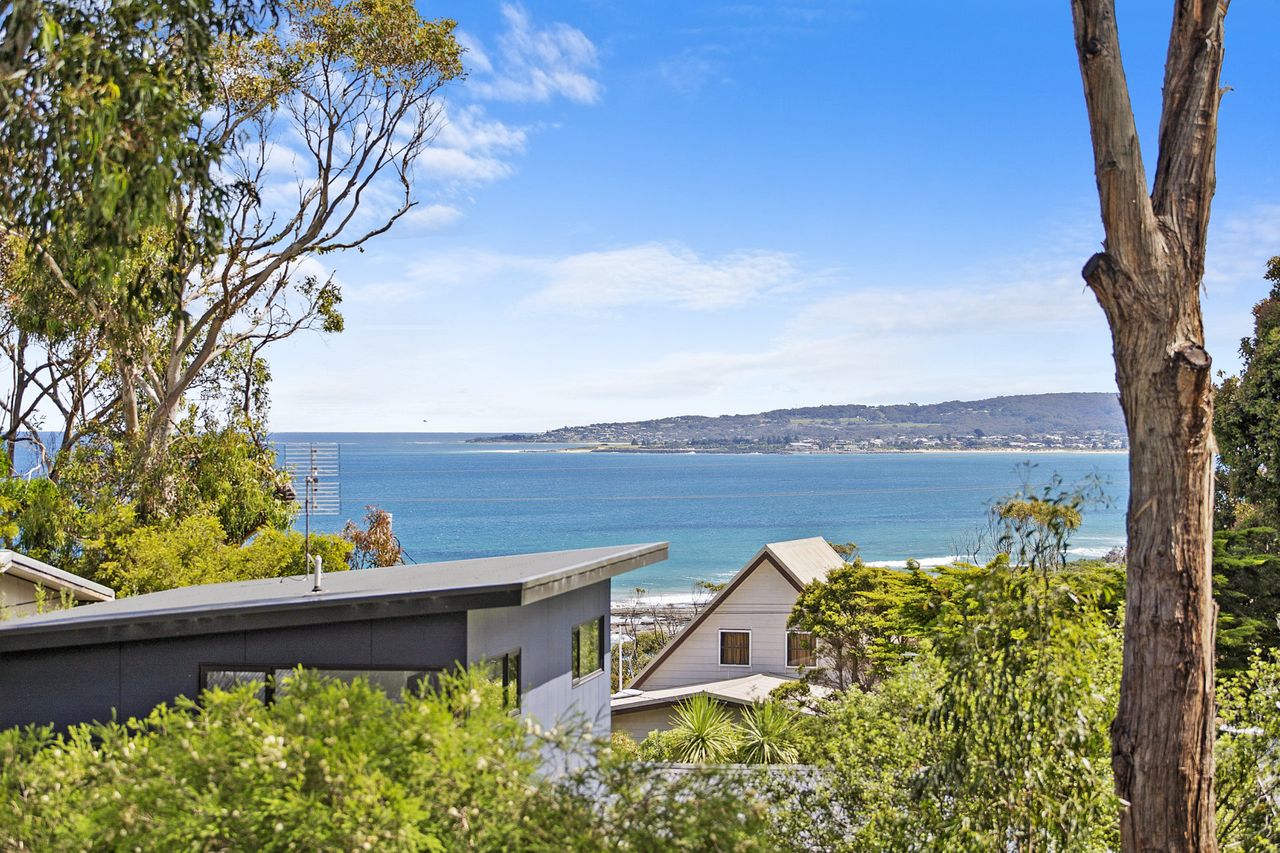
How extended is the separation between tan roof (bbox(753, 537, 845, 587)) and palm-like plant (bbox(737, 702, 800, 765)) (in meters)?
8.22

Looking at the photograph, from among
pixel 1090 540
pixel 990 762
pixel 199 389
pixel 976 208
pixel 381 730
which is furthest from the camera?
pixel 1090 540

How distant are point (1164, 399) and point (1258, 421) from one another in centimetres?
1684

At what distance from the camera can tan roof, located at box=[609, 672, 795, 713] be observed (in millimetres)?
20906

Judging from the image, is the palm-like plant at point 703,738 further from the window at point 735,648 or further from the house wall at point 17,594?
the house wall at point 17,594

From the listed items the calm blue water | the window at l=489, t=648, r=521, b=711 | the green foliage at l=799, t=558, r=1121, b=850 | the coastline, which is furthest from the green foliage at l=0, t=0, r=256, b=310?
the coastline

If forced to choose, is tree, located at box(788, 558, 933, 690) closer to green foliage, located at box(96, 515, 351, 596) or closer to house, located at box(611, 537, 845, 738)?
house, located at box(611, 537, 845, 738)

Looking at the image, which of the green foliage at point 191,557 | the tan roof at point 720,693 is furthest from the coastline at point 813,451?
the green foliage at point 191,557

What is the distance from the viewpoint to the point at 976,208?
3844 cm

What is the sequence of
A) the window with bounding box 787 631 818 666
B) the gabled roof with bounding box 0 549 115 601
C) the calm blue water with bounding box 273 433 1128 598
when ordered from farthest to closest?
the calm blue water with bounding box 273 433 1128 598 → the window with bounding box 787 631 818 666 → the gabled roof with bounding box 0 549 115 601

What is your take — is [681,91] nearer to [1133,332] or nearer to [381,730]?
[1133,332]

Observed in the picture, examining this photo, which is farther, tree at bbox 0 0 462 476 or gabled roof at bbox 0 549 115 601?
tree at bbox 0 0 462 476

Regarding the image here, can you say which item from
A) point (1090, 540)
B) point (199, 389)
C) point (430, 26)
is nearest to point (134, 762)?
point (430, 26)

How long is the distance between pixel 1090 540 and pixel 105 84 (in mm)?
77573

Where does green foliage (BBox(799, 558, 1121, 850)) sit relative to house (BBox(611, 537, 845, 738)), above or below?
above
